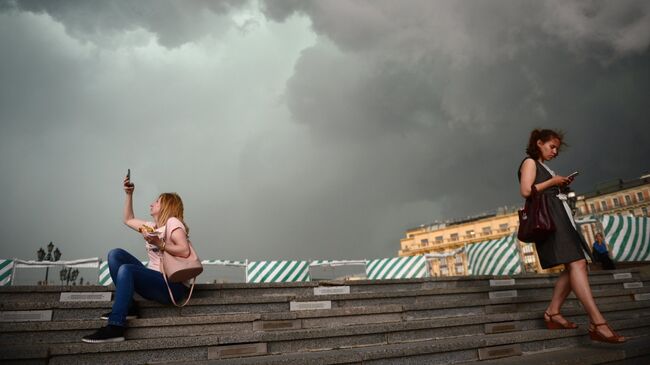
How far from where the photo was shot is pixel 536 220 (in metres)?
4.07

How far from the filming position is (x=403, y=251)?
87.6m

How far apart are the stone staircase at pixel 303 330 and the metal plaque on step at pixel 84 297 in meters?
0.01

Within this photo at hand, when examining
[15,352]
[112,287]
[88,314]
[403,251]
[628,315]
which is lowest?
[628,315]

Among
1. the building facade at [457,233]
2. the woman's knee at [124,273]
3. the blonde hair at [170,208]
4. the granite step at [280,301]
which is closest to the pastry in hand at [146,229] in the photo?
the blonde hair at [170,208]

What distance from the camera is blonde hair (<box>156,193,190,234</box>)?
428cm

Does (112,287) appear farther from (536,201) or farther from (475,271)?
(475,271)

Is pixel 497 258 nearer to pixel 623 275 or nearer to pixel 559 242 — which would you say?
pixel 623 275

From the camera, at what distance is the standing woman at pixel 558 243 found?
3.83 metres

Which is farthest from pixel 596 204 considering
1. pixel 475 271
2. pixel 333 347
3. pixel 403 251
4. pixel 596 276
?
pixel 333 347

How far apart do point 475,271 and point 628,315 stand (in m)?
9.24

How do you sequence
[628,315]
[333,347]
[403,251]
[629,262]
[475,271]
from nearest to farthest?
[333,347] < [628,315] < [629,262] < [475,271] < [403,251]

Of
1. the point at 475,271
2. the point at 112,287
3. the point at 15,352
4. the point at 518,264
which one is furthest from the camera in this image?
the point at 475,271

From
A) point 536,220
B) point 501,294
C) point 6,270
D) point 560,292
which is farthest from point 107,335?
point 6,270

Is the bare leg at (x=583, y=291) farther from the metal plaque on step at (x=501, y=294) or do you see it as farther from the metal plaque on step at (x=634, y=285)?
the metal plaque on step at (x=634, y=285)
